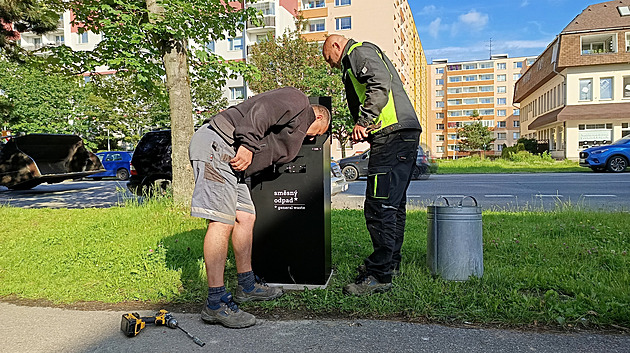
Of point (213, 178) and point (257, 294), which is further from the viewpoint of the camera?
point (257, 294)

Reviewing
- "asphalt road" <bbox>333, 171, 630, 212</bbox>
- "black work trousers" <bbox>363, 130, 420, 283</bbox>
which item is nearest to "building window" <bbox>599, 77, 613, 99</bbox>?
"asphalt road" <bbox>333, 171, 630, 212</bbox>

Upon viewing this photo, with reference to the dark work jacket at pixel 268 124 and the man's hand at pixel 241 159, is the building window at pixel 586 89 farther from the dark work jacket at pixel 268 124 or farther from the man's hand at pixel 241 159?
the man's hand at pixel 241 159

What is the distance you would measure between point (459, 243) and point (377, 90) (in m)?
1.52

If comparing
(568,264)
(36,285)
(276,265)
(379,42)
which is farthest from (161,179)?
(379,42)

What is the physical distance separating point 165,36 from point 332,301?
596 cm

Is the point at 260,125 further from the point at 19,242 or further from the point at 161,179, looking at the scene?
the point at 161,179

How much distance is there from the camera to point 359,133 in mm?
3701

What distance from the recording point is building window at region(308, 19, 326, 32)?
5600 centimetres

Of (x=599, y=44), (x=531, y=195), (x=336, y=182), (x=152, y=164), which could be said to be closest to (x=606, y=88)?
(x=599, y=44)

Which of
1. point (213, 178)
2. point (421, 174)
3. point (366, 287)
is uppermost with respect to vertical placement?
point (213, 178)

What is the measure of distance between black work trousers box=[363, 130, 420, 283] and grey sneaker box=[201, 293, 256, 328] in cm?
114

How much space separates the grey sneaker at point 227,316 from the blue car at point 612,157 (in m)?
21.1

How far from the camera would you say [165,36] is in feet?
25.0

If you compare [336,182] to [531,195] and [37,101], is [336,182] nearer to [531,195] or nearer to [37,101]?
[531,195]
